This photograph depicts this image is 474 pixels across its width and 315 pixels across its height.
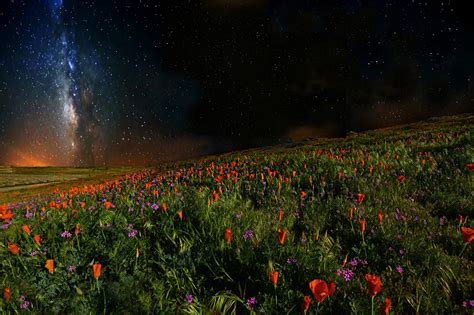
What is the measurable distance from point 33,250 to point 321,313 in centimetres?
317

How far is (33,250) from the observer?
3348 millimetres

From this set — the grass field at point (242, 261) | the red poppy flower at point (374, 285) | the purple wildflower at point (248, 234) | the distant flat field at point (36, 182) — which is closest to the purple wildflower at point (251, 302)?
the grass field at point (242, 261)

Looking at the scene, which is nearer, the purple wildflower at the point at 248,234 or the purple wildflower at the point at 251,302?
the purple wildflower at the point at 251,302

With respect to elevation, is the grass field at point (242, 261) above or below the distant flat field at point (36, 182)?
above

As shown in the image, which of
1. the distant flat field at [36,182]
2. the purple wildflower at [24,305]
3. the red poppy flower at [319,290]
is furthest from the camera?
the distant flat field at [36,182]

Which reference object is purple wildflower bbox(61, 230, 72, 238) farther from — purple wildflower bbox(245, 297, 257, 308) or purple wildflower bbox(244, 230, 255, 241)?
purple wildflower bbox(245, 297, 257, 308)

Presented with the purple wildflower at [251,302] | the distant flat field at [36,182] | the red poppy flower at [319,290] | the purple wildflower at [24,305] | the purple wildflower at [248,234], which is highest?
the red poppy flower at [319,290]

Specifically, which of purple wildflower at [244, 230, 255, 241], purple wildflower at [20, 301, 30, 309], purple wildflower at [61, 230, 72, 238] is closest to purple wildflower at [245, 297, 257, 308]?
purple wildflower at [244, 230, 255, 241]

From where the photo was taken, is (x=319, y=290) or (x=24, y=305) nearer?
(x=319, y=290)

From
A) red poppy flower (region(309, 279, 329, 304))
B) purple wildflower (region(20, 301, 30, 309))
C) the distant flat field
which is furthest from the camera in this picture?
the distant flat field

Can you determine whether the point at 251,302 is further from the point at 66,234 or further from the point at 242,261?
the point at 66,234

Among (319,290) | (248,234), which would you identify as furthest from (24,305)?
(319,290)

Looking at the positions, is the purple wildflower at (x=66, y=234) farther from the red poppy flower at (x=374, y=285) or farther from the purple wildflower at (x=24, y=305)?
the red poppy flower at (x=374, y=285)

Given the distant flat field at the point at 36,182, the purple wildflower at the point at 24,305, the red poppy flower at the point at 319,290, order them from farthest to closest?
1. the distant flat field at the point at 36,182
2. the purple wildflower at the point at 24,305
3. the red poppy flower at the point at 319,290
